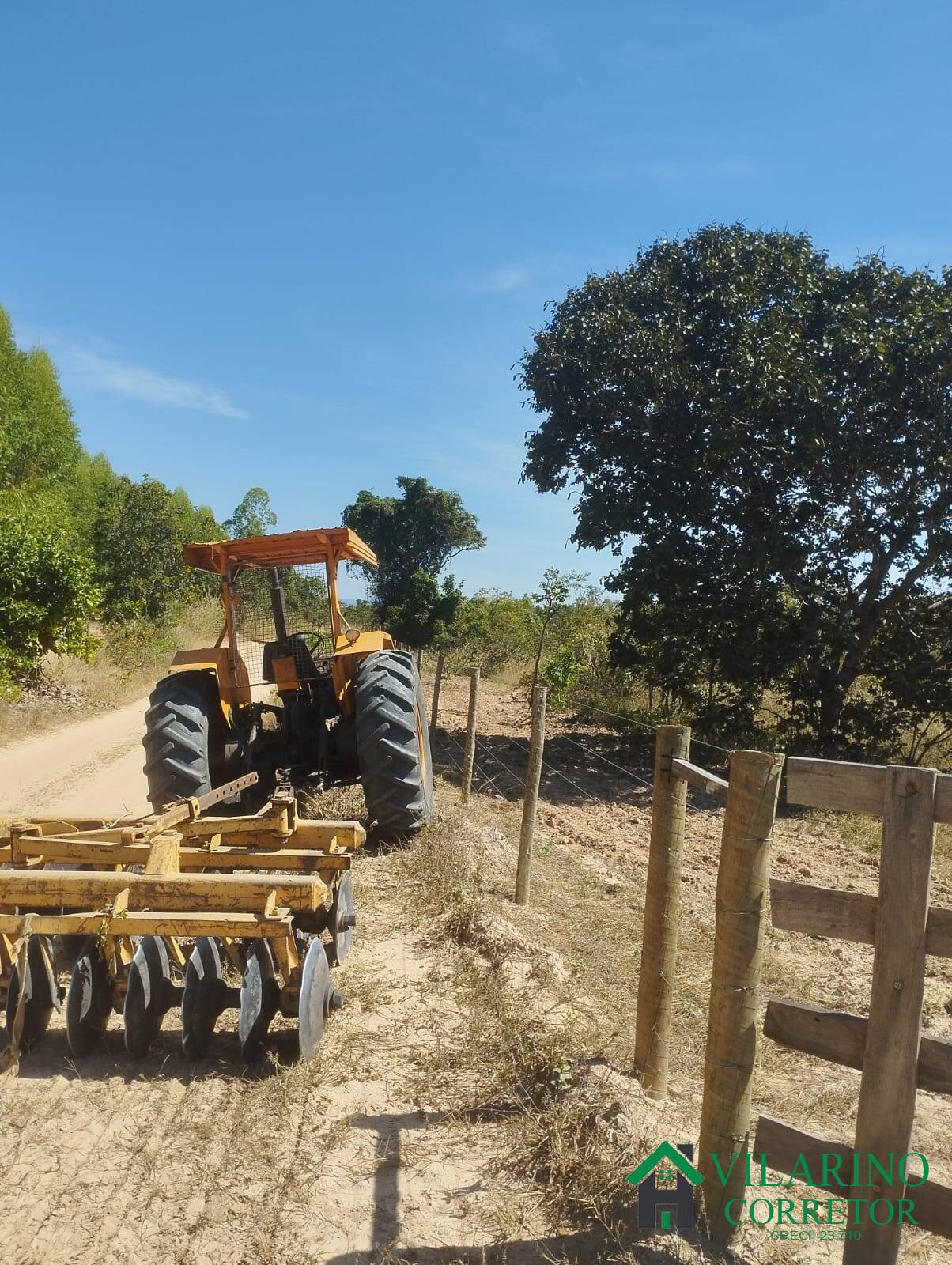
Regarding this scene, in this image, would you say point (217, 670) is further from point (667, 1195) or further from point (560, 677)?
point (560, 677)

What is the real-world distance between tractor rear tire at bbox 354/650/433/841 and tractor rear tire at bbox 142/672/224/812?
1067mm

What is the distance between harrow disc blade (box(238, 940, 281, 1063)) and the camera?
3.33m

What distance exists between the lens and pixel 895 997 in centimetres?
227

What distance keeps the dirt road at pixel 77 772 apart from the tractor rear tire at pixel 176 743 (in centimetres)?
70

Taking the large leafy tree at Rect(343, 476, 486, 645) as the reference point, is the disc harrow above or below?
below

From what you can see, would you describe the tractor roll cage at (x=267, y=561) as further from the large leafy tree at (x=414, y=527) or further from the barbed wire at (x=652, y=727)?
the large leafy tree at (x=414, y=527)

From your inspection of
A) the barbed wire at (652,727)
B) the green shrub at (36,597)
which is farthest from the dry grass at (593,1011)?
the green shrub at (36,597)

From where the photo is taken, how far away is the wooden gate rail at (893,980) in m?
2.25

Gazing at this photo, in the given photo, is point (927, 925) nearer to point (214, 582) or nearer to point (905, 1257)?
point (905, 1257)

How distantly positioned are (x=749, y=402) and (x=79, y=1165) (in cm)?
1014

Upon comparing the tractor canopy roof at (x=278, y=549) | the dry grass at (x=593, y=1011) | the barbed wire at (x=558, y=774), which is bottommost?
the barbed wire at (x=558, y=774)

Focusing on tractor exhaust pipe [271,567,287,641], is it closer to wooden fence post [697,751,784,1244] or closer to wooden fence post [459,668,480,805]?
wooden fence post [459,668,480,805]

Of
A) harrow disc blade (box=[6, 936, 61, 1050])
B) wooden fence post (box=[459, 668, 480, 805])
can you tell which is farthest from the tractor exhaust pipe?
harrow disc blade (box=[6, 936, 61, 1050])

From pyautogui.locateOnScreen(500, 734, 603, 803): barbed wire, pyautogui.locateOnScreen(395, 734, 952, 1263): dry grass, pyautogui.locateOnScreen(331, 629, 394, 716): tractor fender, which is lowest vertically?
pyautogui.locateOnScreen(500, 734, 603, 803): barbed wire
